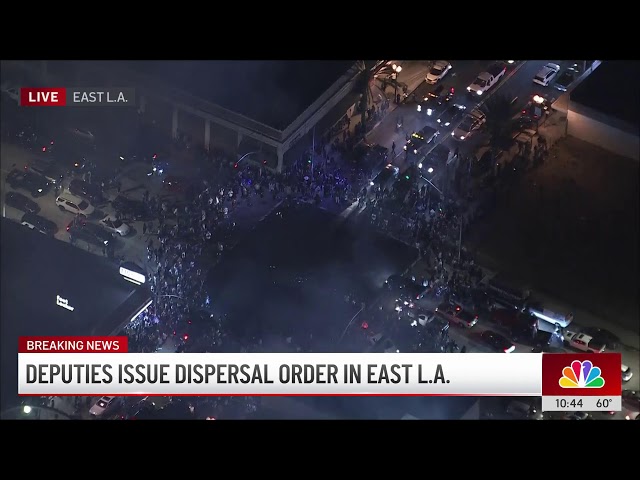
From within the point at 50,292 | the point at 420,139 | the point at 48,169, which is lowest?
the point at 50,292

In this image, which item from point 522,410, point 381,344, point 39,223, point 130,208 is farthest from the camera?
point 130,208

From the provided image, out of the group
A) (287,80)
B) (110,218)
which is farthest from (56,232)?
(287,80)

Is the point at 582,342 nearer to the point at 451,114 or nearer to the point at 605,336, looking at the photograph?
the point at 605,336

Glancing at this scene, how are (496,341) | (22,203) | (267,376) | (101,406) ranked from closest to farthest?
(267,376)
(101,406)
(496,341)
(22,203)

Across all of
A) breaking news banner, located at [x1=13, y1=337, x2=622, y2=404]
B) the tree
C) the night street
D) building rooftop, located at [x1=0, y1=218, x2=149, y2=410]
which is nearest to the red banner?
breaking news banner, located at [x1=13, y1=337, x2=622, y2=404]

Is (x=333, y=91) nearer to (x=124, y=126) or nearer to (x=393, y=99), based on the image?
(x=393, y=99)

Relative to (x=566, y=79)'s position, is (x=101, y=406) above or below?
below

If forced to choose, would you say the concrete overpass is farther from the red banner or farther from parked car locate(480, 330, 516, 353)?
the red banner

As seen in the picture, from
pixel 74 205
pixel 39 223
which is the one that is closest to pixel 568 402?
pixel 74 205
